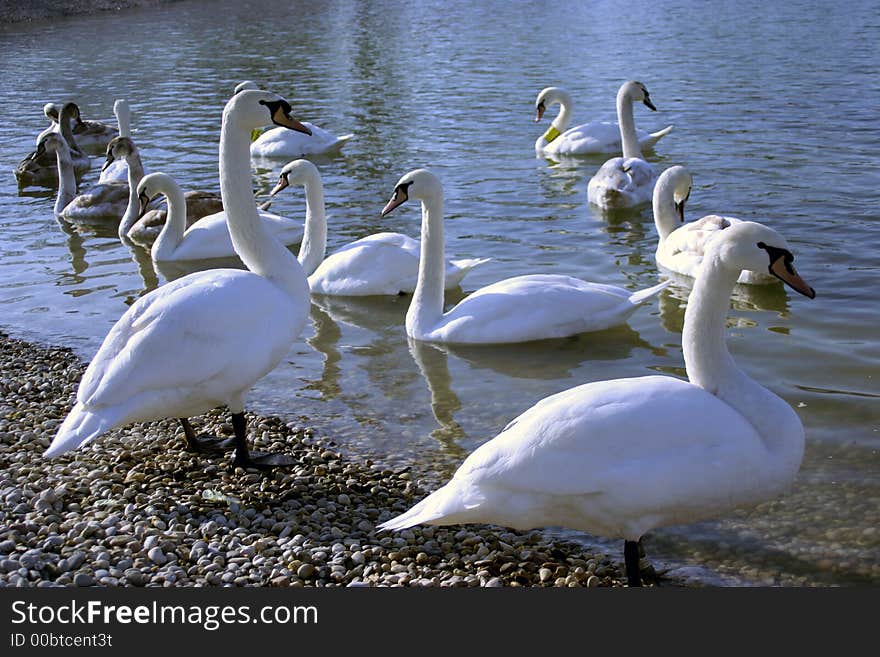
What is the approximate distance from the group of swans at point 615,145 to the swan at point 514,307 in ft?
13.5

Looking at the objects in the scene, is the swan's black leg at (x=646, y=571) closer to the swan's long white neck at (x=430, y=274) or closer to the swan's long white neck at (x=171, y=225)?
the swan's long white neck at (x=430, y=274)

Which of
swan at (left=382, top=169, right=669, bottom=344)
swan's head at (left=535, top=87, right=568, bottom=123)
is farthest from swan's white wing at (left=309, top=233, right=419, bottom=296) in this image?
swan's head at (left=535, top=87, right=568, bottom=123)

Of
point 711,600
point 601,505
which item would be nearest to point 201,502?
point 601,505

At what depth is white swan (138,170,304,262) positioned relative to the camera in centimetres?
1116

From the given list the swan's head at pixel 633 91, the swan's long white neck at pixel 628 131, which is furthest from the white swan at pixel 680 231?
the swan's head at pixel 633 91

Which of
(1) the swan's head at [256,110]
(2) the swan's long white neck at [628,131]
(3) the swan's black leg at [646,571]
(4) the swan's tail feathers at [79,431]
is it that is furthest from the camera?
(2) the swan's long white neck at [628,131]

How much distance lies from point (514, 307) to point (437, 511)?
3567 millimetres

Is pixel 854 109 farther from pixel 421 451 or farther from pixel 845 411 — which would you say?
pixel 421 451

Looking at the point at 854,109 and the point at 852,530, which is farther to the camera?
the point at 854,109

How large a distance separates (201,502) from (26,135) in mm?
15596

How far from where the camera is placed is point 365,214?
12.3 metres

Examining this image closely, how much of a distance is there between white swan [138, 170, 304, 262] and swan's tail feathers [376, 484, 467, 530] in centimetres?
700

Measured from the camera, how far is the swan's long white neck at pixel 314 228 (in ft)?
32.8

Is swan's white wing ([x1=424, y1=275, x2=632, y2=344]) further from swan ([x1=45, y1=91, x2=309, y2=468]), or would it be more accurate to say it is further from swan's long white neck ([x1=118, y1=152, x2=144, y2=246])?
swan's long white neck ([x1=118, y1=152, x2=144, y2=246])
